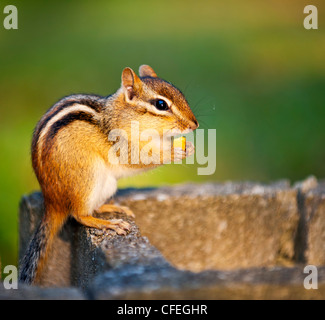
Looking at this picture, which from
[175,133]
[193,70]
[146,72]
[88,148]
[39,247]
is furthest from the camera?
[193,70]

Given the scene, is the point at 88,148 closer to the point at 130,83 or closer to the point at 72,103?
the point at 72,103

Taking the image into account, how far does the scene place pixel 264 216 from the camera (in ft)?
11.8

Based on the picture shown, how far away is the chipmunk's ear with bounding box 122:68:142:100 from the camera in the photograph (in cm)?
350

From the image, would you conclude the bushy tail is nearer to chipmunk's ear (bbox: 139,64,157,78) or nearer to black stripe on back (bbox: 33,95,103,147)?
black stripe on back (bbox: 33,95,103,147)

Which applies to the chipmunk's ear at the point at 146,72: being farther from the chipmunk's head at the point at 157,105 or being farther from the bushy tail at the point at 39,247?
the bushy tail at the point at 39,247

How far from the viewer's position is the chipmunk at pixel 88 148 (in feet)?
10.4

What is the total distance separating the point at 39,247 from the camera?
3.16 metres

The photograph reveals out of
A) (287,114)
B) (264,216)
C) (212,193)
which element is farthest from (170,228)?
(287,114)

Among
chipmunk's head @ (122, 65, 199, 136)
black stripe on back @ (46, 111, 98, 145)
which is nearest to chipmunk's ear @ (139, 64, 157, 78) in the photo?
chipmunk's head @ (122, 65, 199, 136)

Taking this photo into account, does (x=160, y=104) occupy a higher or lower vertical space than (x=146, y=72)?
lower

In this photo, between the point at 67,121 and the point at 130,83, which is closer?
the point at 67,121

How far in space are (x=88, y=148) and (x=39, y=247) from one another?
0.54m

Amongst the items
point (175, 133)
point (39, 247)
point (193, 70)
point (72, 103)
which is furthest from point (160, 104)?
point (193, 70)
